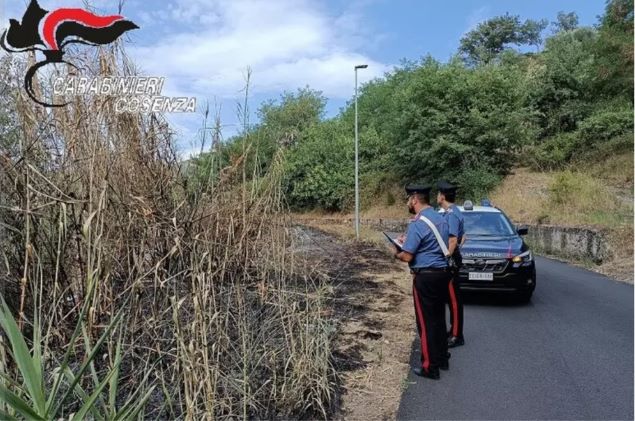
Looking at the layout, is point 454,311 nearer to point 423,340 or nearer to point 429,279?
point 423,340

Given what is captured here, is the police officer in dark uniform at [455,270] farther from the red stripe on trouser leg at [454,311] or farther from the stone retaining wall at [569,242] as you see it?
the stone retaining wall at [569,242]

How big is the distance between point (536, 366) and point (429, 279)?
156cm

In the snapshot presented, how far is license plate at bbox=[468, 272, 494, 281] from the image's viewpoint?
27.8 feet

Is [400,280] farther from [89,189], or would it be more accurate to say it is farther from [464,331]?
[89,189]

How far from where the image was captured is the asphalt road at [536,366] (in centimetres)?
437

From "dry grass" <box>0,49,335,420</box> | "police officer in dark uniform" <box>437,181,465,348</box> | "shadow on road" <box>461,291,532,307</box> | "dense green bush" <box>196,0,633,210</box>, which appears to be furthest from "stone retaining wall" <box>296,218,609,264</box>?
"dense green bush" <box>196,0,633,210</box>

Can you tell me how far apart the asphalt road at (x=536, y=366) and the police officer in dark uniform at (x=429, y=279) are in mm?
238

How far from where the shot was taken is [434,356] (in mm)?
5133

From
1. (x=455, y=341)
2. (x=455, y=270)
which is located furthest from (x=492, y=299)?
(x=455, y=270)

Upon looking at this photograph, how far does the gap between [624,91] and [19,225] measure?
3129cm

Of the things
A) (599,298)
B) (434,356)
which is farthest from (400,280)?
(434,356)

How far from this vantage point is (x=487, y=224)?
9.98 meters

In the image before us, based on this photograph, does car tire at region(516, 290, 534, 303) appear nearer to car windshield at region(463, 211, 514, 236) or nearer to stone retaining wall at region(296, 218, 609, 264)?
car windshield at region(463, 211, 514, 236)

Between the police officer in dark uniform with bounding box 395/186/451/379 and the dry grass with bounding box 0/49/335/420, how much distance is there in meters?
1.20
